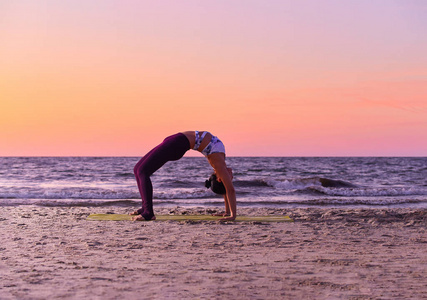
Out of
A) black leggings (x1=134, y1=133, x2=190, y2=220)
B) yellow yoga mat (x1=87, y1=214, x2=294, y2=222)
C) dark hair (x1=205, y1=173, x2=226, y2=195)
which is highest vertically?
black leggings (x1=134, y1=133, x2=190, y2=220)

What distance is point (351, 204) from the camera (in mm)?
10836

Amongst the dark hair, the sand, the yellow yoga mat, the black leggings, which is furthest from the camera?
the yellow yoga mat

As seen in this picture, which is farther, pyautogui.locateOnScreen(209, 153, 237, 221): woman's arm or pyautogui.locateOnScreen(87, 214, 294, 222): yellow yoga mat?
pyautogui.locateOnScreen(87, 214, 294, 222): yellow yoga mat

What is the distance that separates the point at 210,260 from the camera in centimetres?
397

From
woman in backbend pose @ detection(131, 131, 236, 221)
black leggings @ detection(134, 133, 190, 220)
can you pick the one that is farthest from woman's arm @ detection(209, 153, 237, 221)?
black leggings @ detection(134, 133, 190, 220)

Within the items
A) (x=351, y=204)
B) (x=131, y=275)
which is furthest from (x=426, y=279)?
(x=351, y=204)

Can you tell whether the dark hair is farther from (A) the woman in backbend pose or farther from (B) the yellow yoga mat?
(B) the yellow yoga mat

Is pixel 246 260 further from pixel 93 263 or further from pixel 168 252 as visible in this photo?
pixel 93 263

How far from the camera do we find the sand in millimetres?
3051

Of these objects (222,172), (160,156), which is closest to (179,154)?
(160,156)

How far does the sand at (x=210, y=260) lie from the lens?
305cm

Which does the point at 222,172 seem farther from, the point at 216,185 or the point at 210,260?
the point at 210,260

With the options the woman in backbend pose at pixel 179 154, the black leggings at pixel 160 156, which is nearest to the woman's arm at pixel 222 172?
the woman in backbend pose at pixel 179 154

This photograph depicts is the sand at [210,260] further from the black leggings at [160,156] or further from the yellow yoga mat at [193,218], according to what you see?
the black leggings at [160,156]
